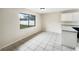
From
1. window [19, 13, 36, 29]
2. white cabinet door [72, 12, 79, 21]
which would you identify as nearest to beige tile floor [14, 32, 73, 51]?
window [19, 13, 36, 29]

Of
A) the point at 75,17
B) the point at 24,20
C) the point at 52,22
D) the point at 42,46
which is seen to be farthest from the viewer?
the point at 52,22

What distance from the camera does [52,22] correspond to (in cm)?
729

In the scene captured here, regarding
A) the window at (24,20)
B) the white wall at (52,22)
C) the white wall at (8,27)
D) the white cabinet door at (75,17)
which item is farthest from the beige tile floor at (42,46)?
the white wall at (52,22)

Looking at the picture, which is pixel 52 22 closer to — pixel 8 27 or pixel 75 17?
pixel 75 17

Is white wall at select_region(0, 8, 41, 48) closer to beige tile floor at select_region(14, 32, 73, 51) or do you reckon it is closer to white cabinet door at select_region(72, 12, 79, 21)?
beige tile floor at select_region(14, 32, 73, 51)

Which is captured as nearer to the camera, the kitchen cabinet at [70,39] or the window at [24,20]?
the kitchen cabinet at [70,39]

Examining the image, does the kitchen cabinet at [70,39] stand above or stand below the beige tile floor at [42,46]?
above

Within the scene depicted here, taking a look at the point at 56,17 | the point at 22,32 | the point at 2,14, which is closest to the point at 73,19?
the point at 56,17

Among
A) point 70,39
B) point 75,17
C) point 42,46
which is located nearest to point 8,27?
point 42,46

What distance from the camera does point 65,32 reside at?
367cm

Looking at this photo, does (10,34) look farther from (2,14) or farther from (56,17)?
(56,17)

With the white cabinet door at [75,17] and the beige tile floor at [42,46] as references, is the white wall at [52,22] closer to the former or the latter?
the white cabinet door at [75,17]

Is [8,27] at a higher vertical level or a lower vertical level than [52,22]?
lower

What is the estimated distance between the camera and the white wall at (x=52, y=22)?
6.85m
